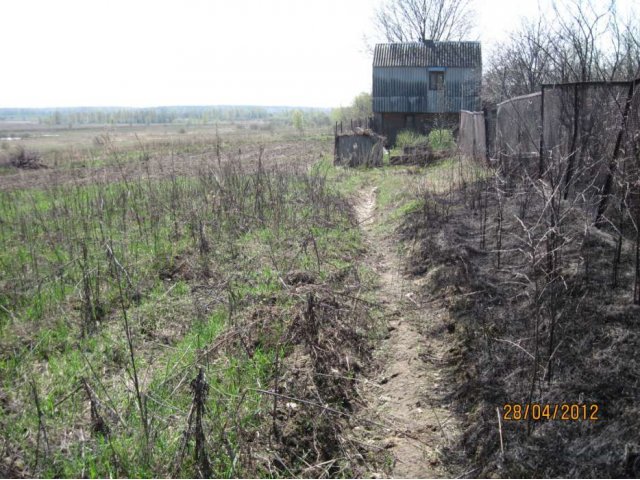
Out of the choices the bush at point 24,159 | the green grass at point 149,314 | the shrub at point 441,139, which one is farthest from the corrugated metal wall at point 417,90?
the green grass at point 149,314

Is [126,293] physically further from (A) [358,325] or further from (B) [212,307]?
(A) [358,325]

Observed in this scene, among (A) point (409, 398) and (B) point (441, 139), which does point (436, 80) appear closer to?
(B) point (441, 139)

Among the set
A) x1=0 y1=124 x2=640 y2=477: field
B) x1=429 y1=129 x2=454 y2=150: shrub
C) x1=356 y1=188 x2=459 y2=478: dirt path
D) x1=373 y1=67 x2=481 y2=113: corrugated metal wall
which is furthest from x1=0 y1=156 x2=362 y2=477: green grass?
x1=373 y1=67 x2=481 y2=113: corrugated metal wall

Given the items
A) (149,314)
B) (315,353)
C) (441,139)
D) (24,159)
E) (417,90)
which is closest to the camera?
(315,353)

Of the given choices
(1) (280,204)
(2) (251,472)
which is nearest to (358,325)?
(2) (251,472)

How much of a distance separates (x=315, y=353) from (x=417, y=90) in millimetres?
26713

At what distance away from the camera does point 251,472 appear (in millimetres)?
3258

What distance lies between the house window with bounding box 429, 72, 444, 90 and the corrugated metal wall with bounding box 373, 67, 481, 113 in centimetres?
21

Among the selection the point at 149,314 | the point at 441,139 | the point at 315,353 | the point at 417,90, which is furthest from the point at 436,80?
the point at 315,353

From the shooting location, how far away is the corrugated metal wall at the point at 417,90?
28.8 m

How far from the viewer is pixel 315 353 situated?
4.50 meters

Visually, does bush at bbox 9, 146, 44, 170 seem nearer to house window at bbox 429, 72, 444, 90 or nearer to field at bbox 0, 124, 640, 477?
house window at bbox 429, 72, 444, 90

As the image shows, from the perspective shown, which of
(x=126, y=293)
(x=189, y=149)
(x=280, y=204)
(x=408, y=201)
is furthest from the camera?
(x=189, y=149)

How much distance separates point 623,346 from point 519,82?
14.7m
